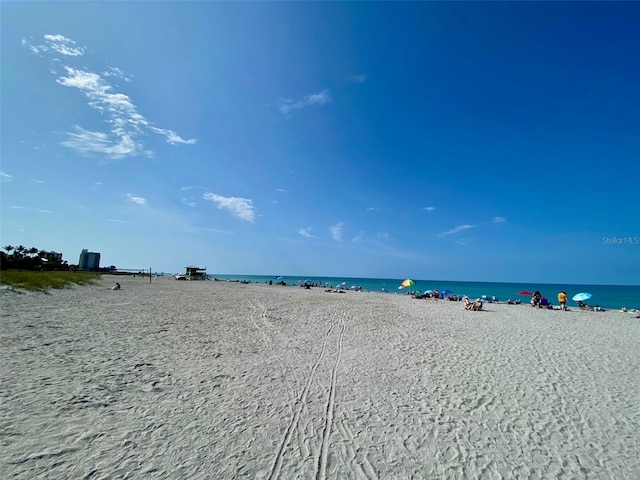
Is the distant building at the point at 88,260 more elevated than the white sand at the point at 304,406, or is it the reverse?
the distant building at the point at 88,260

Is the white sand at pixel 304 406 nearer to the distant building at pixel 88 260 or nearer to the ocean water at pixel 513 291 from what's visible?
the ocean water at pixel 513 291

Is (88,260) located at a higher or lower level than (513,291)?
higher

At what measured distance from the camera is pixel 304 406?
5.24m

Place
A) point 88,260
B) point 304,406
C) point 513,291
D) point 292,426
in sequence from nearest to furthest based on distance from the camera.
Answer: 1. point 292,426
2. point 304,406
3. point 88,260
4. point 513,291

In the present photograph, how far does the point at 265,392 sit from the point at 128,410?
2402mm

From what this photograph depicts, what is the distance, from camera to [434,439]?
4.37 metres

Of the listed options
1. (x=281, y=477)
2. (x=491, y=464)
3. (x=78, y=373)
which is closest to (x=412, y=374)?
(x=491, y=464)

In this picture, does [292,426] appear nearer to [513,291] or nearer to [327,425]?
[327,425]

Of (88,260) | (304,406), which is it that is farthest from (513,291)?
(88,260)

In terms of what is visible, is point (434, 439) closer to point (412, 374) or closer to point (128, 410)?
point (412, 374)

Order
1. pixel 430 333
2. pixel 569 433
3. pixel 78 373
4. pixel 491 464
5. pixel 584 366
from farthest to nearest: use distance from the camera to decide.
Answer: pixel 430 333 → pixel 584 366 → pixel 78 373 → pixel 569 433 → pixel 491 464

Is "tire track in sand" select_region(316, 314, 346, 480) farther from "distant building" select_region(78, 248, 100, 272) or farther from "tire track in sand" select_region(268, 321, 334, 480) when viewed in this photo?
"distant building" select_region(78, 248, 100, 272)

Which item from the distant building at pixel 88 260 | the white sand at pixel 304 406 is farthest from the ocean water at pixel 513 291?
the distant building at pixel 88 260

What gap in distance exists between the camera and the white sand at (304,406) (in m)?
3.76
